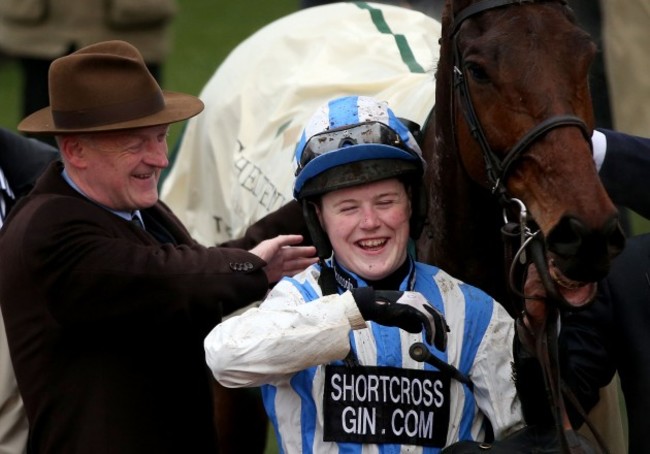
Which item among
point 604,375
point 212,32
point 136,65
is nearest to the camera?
point 604,375

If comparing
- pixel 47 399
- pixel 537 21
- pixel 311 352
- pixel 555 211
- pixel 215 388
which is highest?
pixel 537 21

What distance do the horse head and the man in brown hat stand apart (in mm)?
577

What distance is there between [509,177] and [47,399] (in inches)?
48.3

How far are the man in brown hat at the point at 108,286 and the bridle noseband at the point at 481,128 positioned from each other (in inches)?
25.8

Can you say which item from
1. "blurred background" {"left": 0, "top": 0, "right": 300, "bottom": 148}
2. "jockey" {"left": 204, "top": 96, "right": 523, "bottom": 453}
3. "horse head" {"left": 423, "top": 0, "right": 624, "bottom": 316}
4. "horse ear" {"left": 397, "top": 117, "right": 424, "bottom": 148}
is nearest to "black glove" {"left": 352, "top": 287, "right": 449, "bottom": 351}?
"jockey" {"left": 204, "top": 96, "right": 523, "bottom": 453}

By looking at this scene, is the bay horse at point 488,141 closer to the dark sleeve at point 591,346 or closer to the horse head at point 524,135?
the horse head at point 524,135

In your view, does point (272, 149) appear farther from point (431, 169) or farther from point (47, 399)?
point (47, 399)

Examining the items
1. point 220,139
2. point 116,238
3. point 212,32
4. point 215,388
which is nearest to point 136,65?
point 116,238

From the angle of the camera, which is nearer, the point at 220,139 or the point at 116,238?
the point at 116,238

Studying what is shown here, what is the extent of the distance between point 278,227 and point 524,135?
1275 millimetres

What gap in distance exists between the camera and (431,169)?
3.83m

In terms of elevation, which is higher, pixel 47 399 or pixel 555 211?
pixel 555 211

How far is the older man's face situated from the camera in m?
3.55

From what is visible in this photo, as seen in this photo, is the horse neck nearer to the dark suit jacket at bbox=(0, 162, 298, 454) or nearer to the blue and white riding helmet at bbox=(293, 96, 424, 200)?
the blue and white riding helmet at bbox=(293, 96, 424, 200)
